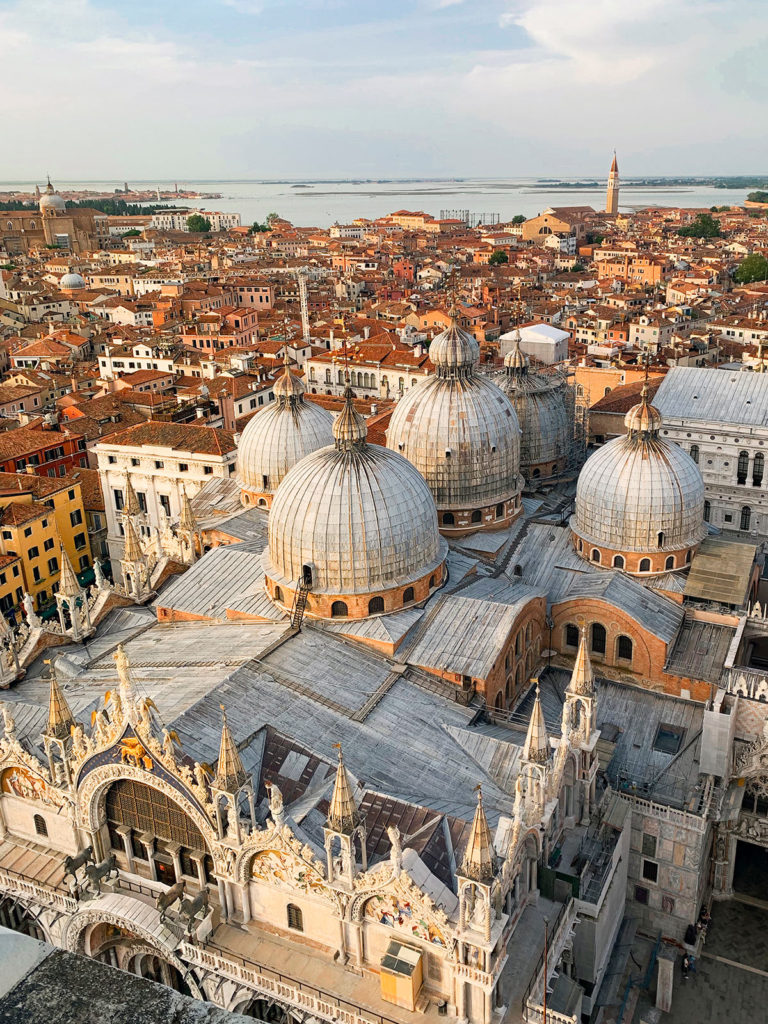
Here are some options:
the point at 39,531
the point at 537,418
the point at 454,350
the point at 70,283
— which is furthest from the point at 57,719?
the point at 70,283

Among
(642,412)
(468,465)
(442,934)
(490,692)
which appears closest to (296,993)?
(442,934)

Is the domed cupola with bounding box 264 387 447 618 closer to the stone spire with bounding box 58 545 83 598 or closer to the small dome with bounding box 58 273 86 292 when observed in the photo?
the stone spire with bounding box 58 545 83 598

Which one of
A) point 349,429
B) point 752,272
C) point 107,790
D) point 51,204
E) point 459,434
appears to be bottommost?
point 752,272

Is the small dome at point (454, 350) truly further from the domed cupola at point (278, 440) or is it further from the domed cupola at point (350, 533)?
the domed cupola at point (350, 533)

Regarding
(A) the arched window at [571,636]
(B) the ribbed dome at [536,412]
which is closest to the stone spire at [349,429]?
(A) the arched window at [571,636]

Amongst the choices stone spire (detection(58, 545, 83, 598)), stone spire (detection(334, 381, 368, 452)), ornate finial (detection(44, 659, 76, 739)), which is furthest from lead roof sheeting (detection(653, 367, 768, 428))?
ornate finial (detection(44, 659, 76, 739))

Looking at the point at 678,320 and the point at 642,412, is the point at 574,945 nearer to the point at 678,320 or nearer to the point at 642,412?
the point at 642,412

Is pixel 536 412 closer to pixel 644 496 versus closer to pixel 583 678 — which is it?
pixel 644 496
